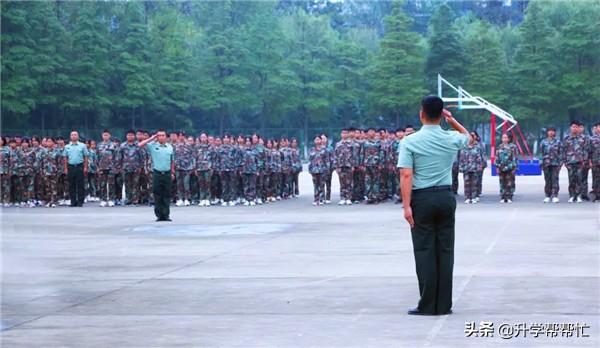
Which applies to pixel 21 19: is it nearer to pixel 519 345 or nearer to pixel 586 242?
pixel 586 242

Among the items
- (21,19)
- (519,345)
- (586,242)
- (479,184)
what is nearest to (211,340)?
(519,345)

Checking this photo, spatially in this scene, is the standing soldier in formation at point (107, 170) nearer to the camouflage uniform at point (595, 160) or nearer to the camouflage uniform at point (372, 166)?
the camouflage uniform at point (372, 166)

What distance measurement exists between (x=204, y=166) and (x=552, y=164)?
9.01 metres

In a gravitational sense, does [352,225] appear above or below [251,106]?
below

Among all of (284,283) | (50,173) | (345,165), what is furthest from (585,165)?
(284,283)

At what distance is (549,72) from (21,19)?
3042cm

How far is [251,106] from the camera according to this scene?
73.6 m

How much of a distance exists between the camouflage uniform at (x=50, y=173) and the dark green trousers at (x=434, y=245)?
23486 mm

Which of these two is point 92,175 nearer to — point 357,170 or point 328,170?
point 328,170

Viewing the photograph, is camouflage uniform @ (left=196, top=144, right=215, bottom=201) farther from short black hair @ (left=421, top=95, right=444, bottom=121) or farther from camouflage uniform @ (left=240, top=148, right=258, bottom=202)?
short black hair @ (left=421, top=95, right=444, bottom=121)

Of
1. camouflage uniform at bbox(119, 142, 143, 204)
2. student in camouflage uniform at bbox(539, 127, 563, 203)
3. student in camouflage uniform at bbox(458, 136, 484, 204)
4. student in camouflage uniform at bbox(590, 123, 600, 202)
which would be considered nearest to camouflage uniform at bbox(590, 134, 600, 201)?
student in camouflage uniform at bbox(590, 123, 600, 202)

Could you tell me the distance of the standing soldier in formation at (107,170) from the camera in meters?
31.9

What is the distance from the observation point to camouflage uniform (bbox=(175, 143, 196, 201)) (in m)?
31.8

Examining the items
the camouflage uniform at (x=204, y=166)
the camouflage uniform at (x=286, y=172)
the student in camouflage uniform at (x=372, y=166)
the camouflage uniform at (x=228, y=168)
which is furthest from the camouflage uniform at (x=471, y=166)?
the camouflage uniform at (x=204, y=166)
